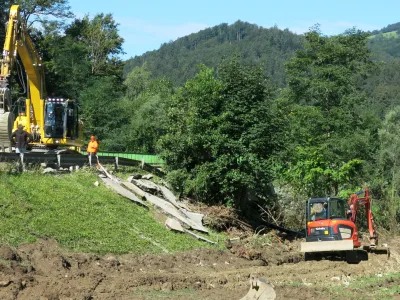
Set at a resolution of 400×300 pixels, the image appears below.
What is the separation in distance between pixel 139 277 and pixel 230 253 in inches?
294

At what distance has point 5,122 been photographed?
2631 centimetres

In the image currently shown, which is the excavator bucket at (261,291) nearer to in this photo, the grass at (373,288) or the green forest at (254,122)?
the grass at (373,288)

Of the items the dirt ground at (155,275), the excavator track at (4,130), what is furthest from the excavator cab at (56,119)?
the dirt ground at (155,275)

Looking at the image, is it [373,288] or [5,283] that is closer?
[5,283]

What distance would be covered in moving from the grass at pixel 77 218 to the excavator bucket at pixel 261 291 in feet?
23.5

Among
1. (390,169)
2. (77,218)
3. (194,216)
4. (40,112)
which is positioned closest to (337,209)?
(194,216)

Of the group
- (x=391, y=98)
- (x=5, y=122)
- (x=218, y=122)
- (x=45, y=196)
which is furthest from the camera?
(x=391, y=98)

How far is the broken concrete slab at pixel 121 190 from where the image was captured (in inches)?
984

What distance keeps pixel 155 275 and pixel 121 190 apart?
8949 millimetres

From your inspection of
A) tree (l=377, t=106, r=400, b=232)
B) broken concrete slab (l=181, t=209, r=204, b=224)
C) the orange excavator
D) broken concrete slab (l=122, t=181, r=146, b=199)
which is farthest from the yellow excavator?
tree (l=377, t=106, r=400, b=232)

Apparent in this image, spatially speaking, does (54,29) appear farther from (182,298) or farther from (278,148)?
(182,298)

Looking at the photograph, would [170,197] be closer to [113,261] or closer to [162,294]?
[113,261]

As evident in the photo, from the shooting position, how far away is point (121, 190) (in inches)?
1001

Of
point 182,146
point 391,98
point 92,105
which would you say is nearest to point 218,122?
point 182,146
